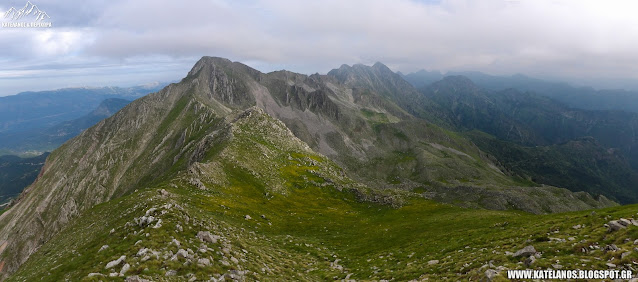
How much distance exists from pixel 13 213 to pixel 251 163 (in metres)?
206

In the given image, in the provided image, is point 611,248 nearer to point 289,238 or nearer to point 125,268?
point 125,268

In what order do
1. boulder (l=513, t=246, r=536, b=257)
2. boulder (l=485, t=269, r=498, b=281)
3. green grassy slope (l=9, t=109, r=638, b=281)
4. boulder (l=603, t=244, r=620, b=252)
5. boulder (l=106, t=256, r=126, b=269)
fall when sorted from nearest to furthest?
1. boulder (l=485, t=269, r=498, b=281)
2. boulder (l=603, t=244, r=620, b=252)
3. boulder (l=106, t=256, r=126, b=269)
4. boulder (l=513, t=246, r=536, b=257)
5. green grassy slope (l=9, t=109, r=638, b=281)

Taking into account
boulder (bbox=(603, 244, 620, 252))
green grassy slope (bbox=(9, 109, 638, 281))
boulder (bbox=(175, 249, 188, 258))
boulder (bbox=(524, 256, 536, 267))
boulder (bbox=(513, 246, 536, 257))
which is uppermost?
boulder (bbox=(603, 244, 620, 252))

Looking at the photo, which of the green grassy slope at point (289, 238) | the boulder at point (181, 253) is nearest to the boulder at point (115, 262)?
the green grassy slope at point (289, 238)

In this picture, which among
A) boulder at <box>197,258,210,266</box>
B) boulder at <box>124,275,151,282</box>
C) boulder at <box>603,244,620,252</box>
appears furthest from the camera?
boulder at <box>197,258,210,266</box>

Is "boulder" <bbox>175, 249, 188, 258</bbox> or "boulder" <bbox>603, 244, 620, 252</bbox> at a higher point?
"boulder" <bbox>603, 244, 620, 252</bbox>

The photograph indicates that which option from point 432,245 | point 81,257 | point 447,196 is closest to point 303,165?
point 447,196

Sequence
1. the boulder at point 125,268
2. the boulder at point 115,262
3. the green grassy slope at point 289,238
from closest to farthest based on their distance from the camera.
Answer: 1. the boulder at point 125,268
2. the boulder at point 115,262
3. the green grassy slope at point 289,238

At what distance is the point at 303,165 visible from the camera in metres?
119

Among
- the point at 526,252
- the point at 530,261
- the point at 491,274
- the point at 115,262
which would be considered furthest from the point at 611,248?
the point at 115,262

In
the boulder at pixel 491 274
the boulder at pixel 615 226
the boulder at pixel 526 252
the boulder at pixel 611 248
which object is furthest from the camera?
the boulder at pixel 615 226

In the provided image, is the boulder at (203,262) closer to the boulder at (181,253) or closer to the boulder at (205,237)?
the boulder at (181,253)

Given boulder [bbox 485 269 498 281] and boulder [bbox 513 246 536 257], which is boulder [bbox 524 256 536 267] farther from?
boulder [bbox 485 269 498 281]

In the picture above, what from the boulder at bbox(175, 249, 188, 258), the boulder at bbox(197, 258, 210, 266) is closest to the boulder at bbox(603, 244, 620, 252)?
the boulder at bbox(197, 258, 210, 266)
